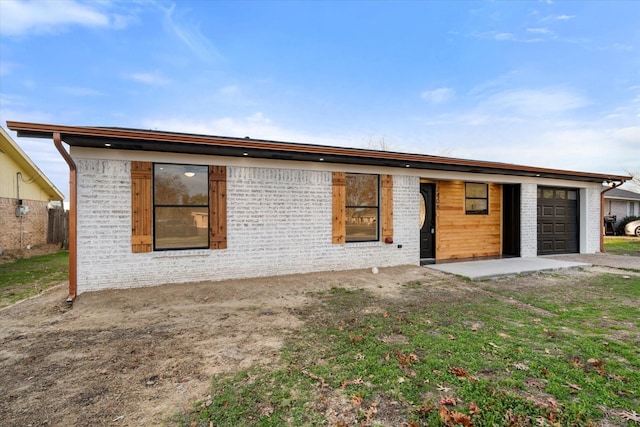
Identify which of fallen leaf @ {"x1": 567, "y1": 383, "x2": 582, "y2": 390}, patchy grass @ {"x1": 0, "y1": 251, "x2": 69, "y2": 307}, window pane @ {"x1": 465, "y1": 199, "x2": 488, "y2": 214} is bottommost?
patchy grass @ {"x1": 0, "y1": 251, "x2": 69, "y2": 307}

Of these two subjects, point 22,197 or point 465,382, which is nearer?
point 465,382

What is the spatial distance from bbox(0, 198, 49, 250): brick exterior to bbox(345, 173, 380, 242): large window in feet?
41.1

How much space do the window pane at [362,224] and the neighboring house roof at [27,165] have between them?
1259 centimetres

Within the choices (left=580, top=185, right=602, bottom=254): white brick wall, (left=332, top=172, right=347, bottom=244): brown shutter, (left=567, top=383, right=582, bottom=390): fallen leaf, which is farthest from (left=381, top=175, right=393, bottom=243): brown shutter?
(left=580, top=185, right=602, bottom=254): white brick wall

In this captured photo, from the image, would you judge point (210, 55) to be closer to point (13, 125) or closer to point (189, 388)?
point (13, 125)

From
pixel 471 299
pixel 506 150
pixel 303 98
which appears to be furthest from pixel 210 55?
pixel 506 150

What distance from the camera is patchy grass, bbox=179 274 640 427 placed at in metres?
2.07

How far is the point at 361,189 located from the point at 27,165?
44.7 feet

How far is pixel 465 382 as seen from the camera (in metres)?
2.46

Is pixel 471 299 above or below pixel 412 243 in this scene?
below

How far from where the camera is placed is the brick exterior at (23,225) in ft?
34.7

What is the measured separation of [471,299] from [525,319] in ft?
3.42

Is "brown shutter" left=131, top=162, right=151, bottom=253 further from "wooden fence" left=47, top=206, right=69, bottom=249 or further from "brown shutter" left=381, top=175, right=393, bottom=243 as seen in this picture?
"wooden fence" left=47, top=206, right=69, bottom=249

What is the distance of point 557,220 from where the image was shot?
10516mm
